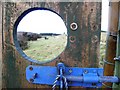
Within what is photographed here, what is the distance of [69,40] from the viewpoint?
A: 1489 mm

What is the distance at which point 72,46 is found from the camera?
1.49 metres

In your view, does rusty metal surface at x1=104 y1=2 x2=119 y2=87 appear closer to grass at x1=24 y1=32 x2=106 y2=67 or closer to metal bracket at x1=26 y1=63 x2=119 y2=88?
grass at x1=24 y1=32 x2=106 y2=67

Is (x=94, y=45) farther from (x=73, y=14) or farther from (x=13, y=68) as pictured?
(x=13, y=68)

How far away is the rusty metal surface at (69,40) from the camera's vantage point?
146 cm

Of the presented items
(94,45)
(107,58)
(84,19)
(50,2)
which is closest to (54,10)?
(50,2)

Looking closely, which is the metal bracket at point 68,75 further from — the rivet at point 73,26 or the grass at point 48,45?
the grass at point 48,45

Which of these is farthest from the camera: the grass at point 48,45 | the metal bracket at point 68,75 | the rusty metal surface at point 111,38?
the grass at point 48,45

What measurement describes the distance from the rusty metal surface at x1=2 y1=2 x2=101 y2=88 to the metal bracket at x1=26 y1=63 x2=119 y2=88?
0.11 feet

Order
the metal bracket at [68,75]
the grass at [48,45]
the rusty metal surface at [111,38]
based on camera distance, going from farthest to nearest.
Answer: the grass at [48,45]
the rusty metal surface at [111,38]
the metal bracket at [68,75]

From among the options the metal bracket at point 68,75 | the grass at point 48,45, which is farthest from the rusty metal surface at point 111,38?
the metal bracket at point 68,75

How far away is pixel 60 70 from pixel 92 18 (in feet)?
1.21

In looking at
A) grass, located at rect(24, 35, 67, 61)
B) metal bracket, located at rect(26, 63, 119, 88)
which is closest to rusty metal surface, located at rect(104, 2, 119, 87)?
grass, located at rect(24, 35, 67, 61)

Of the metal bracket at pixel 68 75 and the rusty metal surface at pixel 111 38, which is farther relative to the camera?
the rusty metal surface at pixel 111 38

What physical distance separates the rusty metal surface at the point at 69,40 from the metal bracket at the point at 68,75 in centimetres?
3
